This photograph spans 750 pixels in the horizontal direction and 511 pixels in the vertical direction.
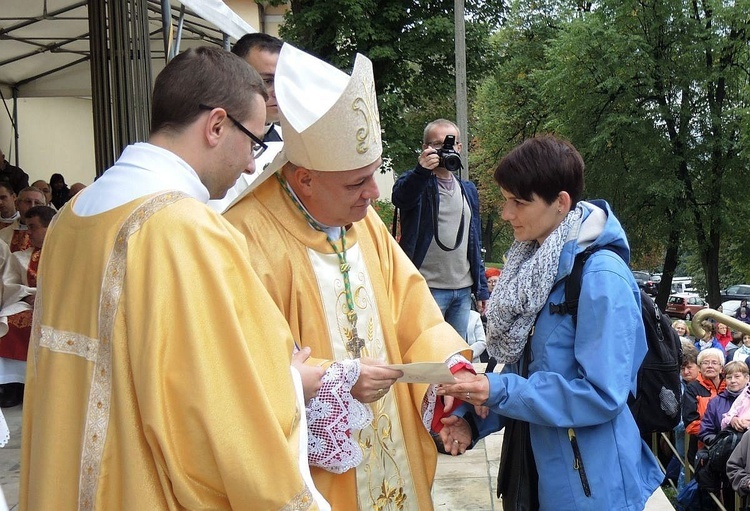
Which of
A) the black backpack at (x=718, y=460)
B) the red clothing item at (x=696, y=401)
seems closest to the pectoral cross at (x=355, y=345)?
the black backpack at (x=718, y=460)

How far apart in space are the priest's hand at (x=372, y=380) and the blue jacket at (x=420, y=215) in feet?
9.11

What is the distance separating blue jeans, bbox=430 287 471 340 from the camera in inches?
216

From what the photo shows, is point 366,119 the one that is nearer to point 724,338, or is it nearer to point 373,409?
point 373,409

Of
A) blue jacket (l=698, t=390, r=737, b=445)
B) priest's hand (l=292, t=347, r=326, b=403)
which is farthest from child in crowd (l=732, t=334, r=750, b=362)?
priest's hand (l=292, t=347, r=326, b=403)

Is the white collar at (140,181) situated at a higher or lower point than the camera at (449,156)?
lower

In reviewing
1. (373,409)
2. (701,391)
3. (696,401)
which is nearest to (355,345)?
(373,409)

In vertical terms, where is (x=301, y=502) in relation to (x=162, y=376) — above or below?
below

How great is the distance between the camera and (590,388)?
236 centimetres

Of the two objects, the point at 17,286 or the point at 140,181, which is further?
the point at 17,286

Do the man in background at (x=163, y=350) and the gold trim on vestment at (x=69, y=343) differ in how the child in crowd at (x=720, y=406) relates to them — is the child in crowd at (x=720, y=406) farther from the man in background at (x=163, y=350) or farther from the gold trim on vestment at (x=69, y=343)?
the gold trim on vestment at (x=69, y=343)

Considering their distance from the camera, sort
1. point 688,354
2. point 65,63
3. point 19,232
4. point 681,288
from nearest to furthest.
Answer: point 19,232
point 688,354
point 65,63
point 681,288

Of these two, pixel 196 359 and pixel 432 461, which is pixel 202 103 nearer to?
pixel 196 359

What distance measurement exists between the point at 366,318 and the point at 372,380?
1.09 feet

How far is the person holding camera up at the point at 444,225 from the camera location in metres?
5.17
